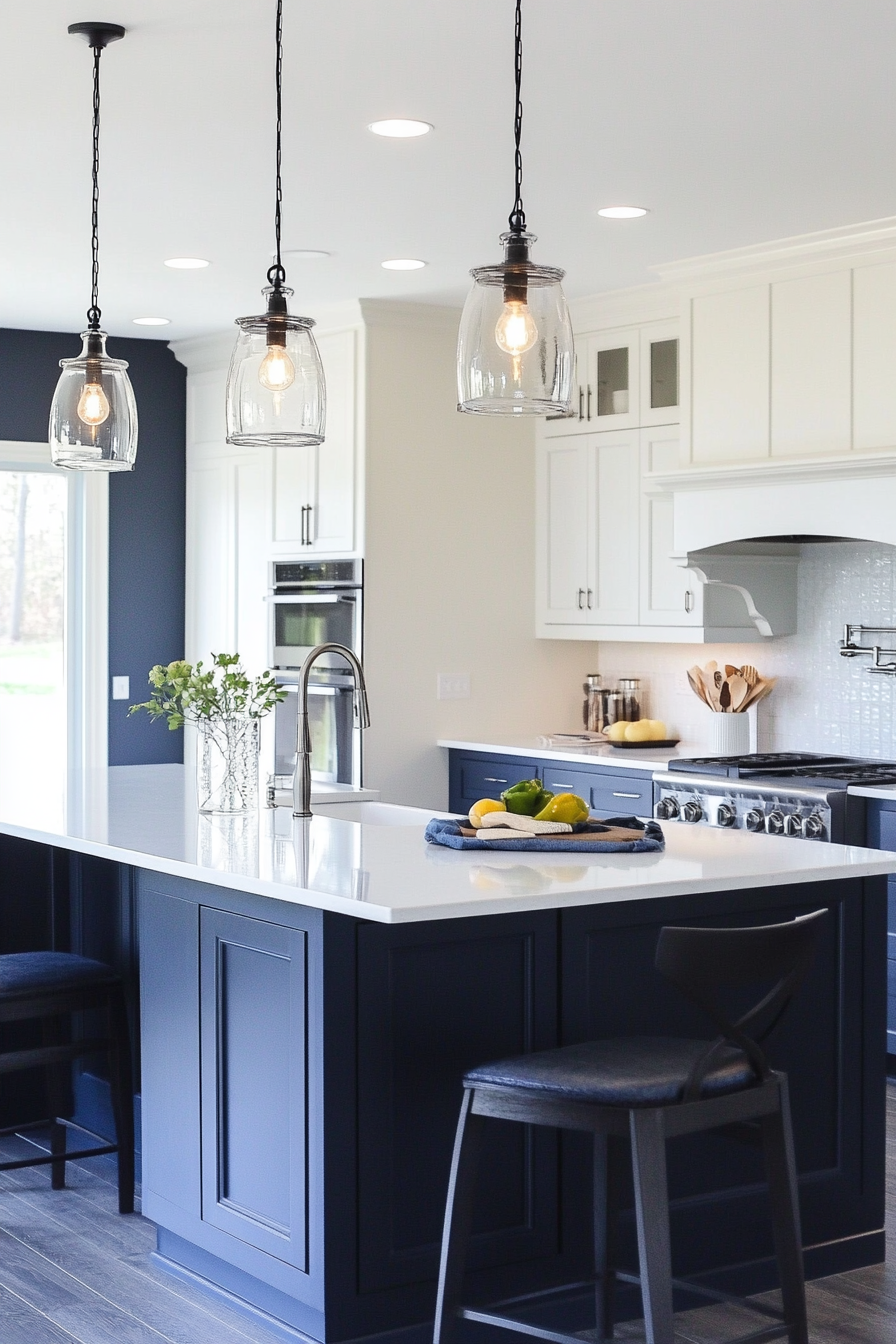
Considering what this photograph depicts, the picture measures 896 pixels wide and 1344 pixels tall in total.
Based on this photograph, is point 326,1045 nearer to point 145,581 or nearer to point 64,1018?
point 64,1018

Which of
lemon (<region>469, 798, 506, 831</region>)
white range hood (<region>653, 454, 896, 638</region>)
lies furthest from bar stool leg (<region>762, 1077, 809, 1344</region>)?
white range hood (<region>653, 454, 896, 638</region>)

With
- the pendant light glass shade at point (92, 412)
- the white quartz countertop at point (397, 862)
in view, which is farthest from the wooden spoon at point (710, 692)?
the pendant light glass shade at point (92, 412)

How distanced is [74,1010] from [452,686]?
302 cm

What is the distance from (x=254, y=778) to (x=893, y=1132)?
194 cm

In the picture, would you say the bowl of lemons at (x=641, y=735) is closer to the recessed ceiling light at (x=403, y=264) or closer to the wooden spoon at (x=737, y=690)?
the wooden spoon at (x=737, y=690)

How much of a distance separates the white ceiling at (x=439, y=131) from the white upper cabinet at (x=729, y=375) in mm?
249

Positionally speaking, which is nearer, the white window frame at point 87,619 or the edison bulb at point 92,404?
the edison bulb at point 92,404

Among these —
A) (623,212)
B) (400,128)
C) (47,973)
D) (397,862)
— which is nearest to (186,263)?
(623,212)

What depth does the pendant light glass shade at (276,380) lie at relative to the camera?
10.1 ft

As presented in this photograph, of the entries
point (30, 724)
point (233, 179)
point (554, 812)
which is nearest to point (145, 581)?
point (30, 724)

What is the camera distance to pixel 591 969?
3.04m

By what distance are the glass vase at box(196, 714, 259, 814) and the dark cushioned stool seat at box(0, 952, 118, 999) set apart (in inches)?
18.6

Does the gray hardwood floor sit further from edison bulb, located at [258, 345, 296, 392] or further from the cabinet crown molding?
the cabinet crown molding

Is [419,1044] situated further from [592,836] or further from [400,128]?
[400,128]
